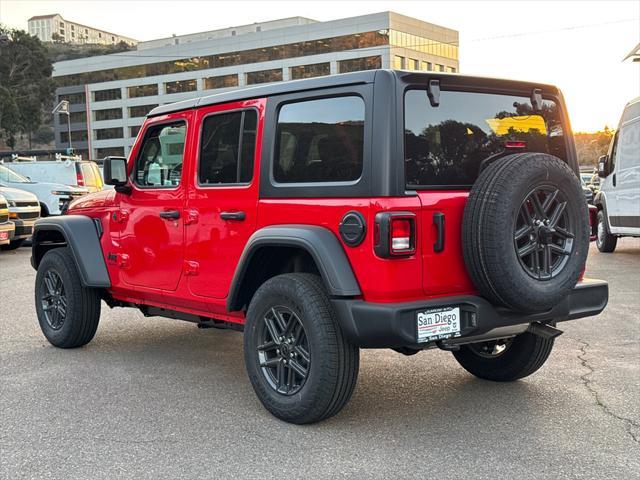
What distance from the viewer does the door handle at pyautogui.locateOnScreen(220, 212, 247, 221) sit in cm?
445

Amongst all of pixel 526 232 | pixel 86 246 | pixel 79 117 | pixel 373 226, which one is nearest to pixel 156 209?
pixel 86 246

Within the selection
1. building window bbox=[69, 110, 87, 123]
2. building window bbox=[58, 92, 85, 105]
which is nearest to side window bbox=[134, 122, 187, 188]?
building window bbox=[69, 110, 87, 123]

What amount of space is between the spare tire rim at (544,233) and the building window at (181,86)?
91.5m

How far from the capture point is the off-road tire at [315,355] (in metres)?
3.86

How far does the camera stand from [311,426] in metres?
4.09

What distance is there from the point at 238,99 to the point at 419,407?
7.46ft

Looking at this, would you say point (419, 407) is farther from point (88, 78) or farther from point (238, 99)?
point (88, 78)

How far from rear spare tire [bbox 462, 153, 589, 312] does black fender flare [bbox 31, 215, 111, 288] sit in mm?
3165

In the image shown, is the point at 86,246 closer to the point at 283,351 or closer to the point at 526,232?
the point at 283,351

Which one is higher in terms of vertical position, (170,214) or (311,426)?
(170,214)

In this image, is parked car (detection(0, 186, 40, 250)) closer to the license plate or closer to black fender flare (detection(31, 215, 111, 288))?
black fender flare (detection(31, 215, 111, 288))

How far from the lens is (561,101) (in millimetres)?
4621

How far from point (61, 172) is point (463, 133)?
16.9 metres

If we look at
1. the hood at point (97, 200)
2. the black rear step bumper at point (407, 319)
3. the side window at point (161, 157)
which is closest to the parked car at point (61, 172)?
the hood at point (97, 200)
